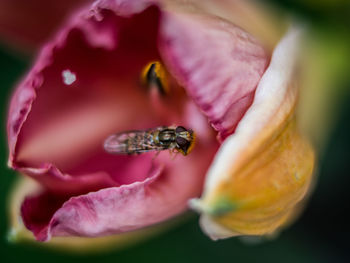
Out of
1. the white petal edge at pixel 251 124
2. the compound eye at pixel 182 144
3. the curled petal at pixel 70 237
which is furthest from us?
the curled petal at pixel 70 237

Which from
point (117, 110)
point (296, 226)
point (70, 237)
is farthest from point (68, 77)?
point (296, 226)

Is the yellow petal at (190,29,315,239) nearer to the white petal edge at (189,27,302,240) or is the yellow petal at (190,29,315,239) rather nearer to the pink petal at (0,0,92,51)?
the white petal edge at (189,27,302,240)

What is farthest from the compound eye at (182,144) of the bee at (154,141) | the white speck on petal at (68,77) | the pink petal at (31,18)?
the pink petal at (31,18)

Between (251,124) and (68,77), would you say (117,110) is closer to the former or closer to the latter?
(68,77)

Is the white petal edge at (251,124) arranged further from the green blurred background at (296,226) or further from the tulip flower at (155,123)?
the green blurred background at (296,226)

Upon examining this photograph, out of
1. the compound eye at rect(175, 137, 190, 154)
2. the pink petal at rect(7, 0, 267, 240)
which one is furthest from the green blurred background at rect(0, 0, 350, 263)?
the compound eye at rect(175, 137, 190, 154)

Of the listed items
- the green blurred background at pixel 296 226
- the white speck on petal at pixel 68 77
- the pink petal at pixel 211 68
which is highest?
the pink petal at pixel 211 68
